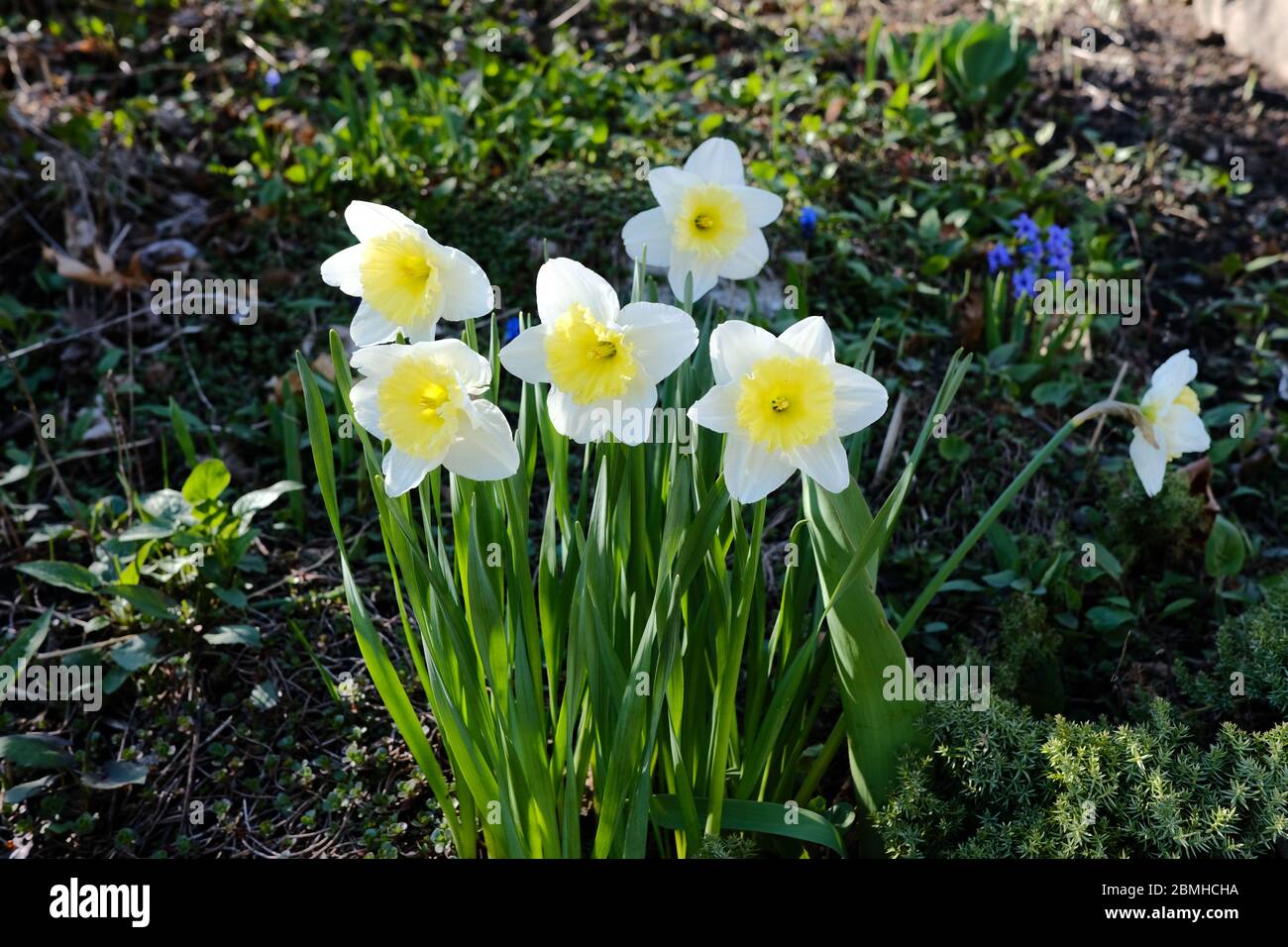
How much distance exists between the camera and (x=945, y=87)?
404 centimetres

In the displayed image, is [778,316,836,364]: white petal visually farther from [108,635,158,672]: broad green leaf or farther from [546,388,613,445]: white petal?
[108,635,158,672]: broad green leaf

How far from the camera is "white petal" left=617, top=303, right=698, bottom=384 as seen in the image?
142 centimetres

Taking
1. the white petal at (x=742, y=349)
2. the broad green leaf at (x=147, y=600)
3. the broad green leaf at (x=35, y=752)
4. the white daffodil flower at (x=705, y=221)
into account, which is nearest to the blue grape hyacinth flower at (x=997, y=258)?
the white daffodil flower at (x=705, y=221)

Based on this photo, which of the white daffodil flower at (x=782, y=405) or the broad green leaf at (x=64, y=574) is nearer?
the white daffodil flower at (x=782, y=405)

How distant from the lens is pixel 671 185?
165cm

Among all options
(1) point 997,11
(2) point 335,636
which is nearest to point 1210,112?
(1) point 997,11

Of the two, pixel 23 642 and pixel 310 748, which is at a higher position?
pixel 23 642

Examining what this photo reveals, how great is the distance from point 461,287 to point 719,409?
0.38 metres

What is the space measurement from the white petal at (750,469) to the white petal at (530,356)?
26 centimetres

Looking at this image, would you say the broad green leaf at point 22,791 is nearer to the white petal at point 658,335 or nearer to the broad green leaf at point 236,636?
the broad green leaf at point 236,636

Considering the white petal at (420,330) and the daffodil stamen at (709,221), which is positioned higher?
the daffodil stamen at (709,221)

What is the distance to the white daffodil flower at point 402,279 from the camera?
1.47 meters
